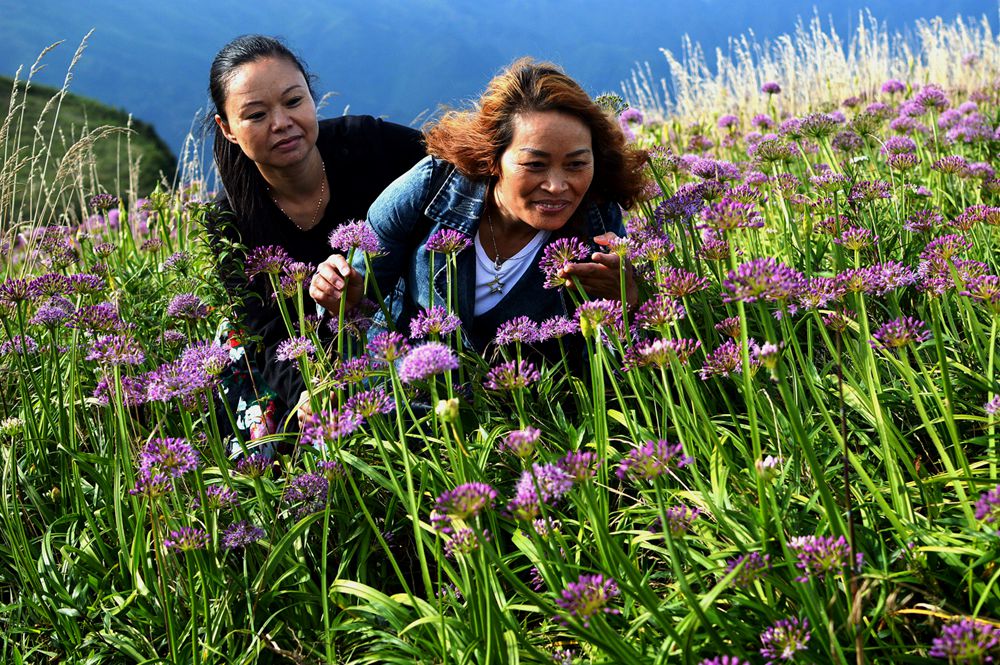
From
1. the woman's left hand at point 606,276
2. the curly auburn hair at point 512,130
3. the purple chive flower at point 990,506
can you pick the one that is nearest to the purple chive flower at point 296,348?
the woman's left hand at point 606,276

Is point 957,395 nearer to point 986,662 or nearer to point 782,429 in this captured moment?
point 782,429

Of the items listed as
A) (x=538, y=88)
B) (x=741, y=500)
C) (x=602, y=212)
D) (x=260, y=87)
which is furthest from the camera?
(x=260, y=87)

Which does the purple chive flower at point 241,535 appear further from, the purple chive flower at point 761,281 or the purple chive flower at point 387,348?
the purple chive flower at point 761,281

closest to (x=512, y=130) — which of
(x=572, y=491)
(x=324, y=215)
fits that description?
(x=324, y=215)

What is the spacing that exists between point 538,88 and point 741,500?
1612 millimetres

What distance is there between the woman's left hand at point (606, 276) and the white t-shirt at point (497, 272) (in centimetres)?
48

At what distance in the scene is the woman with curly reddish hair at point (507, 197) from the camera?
114 inches

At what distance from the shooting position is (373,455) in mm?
2572

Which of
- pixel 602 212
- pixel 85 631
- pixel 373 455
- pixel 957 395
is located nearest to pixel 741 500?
pixel 957 395

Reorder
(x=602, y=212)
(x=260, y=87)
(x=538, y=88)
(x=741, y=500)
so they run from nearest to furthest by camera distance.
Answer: (x=741, y=500)
(x=538, y=88)
(x=602, y=212)
(x=260, y=87)

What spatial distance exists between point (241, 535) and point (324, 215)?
2.05 m

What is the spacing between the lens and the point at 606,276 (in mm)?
2609

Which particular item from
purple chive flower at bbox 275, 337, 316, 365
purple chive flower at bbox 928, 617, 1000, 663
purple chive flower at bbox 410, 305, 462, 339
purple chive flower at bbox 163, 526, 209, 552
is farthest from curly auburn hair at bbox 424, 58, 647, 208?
purple chive flower at bbox 928, 617, 1000, 663

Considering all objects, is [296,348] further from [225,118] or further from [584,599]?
[225,118]
